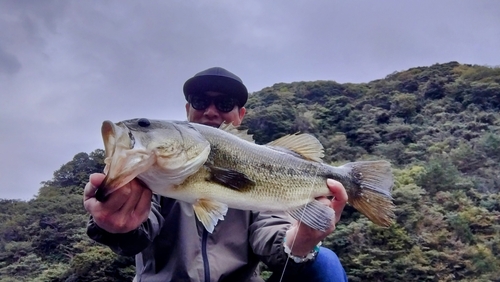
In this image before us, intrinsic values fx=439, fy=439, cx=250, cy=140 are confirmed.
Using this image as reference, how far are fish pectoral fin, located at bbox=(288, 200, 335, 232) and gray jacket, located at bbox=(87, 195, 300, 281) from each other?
0.45 metres

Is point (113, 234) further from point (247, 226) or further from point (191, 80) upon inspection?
point (191, 80)

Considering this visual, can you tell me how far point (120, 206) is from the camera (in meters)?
1.70

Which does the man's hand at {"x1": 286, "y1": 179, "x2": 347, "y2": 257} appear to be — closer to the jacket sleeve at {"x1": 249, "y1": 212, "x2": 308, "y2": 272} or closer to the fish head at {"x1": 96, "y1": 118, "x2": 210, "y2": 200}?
the jacket sleeve at {"x1": 249, "y1": 212, "x2": 308, "y2": 272}

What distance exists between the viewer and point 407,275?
12.2 metres

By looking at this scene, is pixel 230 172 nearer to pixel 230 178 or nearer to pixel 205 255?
pixel 230 178

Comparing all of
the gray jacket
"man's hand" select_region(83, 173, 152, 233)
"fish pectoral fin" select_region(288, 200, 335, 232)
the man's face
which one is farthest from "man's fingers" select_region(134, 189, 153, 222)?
the man's face

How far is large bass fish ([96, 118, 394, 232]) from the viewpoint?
4.80ft

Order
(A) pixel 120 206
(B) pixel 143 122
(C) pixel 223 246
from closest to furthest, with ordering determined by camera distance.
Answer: (B) pixel 143 122, (A) pixel 120 206, (C) pixel 223 246

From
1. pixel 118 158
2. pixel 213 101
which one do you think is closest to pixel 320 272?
pixel 213 101

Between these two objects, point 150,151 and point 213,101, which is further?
point 213,101

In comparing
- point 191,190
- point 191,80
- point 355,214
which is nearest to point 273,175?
point 191,190

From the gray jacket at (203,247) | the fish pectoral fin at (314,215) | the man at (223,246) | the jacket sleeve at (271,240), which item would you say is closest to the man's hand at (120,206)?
the man at (223,246)

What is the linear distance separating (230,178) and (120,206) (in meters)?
0.44

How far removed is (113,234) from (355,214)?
41.9 ft
